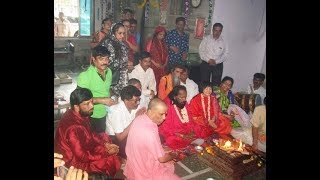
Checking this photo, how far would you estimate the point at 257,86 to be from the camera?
6.05 metres

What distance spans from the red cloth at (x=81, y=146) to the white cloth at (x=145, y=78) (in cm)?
122

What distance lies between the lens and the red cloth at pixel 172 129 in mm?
5273

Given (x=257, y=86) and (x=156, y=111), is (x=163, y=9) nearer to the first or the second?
(x=156, y=111)

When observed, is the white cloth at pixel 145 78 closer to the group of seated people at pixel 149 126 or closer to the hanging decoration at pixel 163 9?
the group of seated people at pixel 149 126

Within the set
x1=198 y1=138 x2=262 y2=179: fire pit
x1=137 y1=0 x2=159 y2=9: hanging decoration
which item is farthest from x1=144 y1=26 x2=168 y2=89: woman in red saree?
x1=198 y1=138 x2=262 y2=179: fire pit

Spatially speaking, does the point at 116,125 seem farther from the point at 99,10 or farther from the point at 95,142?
the point at 99,10

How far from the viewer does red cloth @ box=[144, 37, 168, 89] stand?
18.2ft

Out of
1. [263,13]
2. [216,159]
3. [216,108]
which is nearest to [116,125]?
[216,159]

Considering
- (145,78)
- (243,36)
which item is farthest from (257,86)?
(145,78)

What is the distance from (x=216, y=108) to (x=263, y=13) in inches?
77.6

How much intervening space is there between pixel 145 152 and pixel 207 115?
182cm

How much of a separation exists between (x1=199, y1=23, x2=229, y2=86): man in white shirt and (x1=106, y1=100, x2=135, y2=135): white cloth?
1.95 meters

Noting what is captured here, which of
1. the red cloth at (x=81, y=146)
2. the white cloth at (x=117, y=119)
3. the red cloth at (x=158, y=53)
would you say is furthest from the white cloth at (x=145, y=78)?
the red cloth at (x=81, y=146)

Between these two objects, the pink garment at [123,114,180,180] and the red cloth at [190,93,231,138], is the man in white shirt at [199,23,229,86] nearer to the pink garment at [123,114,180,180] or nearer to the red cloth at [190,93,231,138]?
the red cloth at [190,93,231,138]
